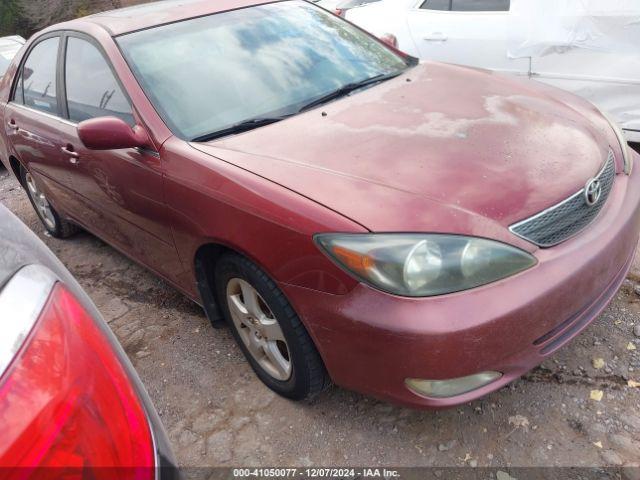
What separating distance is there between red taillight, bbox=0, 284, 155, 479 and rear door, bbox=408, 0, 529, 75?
13.0 ft

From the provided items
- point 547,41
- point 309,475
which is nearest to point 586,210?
point 309,475

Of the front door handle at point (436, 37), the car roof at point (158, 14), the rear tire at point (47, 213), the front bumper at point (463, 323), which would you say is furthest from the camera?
the front door handle at point (436, 37)

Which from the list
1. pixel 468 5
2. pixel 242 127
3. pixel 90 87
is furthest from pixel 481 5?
pixel 90 87

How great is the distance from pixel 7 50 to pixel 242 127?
7899mm

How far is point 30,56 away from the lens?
12.6 ft

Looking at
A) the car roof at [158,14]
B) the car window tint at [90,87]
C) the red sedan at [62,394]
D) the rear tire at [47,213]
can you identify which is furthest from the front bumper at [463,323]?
the rear tire at [47,213]

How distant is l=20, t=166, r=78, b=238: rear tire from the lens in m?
4.21

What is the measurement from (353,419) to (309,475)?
1.00ft

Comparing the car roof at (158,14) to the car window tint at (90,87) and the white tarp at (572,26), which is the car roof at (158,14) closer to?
the car window tint at (90,87)

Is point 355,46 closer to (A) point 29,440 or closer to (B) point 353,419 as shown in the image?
(B) point 353,419

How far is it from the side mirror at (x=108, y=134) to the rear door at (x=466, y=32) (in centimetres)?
299

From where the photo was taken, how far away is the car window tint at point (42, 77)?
11.1 ft

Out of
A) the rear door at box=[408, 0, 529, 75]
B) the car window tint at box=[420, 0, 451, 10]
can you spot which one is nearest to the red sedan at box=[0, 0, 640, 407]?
the rear door at box=[408, 0, 529, 75]

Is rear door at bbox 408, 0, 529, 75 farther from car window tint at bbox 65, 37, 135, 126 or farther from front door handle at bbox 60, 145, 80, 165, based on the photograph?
front door handle at bbox 60, 145, 80, 165
